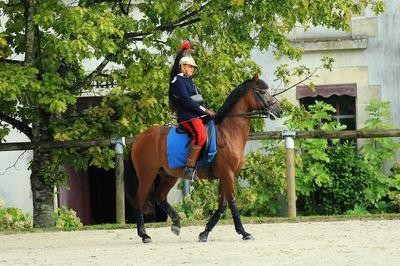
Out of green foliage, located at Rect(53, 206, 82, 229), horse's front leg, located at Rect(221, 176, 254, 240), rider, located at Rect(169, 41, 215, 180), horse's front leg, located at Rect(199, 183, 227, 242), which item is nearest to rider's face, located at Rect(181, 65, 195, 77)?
rider, located at Rect(169, 41, 215, 180)

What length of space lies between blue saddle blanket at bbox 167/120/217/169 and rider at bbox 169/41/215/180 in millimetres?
107

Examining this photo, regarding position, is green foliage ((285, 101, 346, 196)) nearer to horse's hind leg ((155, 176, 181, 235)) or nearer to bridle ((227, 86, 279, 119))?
horse's hind leg ((155, 176, 181, 235))

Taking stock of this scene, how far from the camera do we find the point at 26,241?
1591 cm

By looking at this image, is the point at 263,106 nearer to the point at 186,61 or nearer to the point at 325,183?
the point at 186,61

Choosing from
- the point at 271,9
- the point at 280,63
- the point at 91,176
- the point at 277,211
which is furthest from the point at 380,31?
the point at 91,176

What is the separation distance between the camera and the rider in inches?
563

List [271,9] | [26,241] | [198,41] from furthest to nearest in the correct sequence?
[198,41] → [271,9] → [26,241]

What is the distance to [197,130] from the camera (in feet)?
47.1

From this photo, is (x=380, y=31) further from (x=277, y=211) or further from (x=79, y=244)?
(x=79, y=244)

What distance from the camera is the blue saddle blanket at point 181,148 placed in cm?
1451

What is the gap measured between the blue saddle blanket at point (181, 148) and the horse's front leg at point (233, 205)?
36cm

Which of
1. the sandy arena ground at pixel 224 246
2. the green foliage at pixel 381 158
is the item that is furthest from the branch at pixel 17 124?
the green foliage at pixel 381 158

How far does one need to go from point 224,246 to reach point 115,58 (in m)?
5.33

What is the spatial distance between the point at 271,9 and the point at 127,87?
97.9 inches
